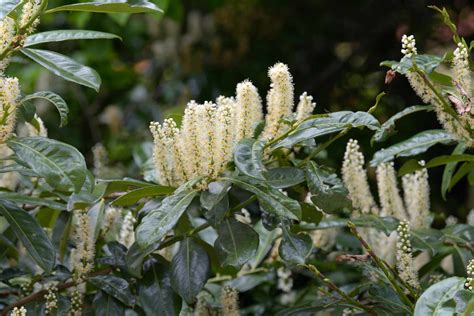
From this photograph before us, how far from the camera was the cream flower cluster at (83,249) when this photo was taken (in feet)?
5.14

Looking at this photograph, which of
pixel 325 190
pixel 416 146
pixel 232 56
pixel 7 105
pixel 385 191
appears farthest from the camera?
pixel 232 56

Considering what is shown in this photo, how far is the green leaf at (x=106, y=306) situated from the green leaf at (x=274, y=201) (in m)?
0.33

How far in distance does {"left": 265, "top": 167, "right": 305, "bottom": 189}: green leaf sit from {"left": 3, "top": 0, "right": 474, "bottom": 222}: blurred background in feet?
6.31

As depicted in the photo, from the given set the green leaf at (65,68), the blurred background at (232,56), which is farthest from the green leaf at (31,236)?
the blurred background at (232,56)

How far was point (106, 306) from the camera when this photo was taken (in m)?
1.57

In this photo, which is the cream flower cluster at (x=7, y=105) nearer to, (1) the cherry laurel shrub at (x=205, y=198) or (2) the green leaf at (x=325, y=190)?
(1) the cherry laurel shrub at (x=205, y=198)

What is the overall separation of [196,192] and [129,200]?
0.15m

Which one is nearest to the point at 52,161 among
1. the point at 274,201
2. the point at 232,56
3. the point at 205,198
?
the point at 205,198

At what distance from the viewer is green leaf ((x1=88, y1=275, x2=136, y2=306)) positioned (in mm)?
1559

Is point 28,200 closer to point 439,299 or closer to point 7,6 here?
point 7,6

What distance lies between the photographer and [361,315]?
5.49 feet

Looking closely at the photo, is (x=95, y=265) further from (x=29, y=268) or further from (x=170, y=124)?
(x=170, y=124)

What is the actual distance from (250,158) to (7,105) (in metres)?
0.39

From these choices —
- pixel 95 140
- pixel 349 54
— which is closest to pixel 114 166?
pixel 95 140
